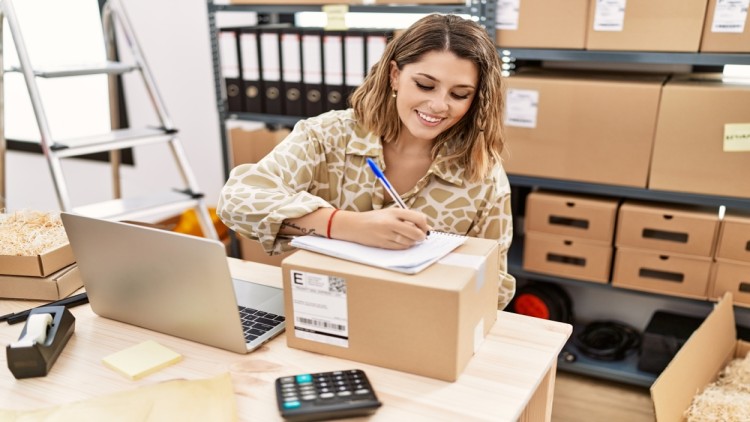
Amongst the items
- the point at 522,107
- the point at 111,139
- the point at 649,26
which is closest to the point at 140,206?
the point at 111,139

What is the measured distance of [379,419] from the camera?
2.67 ft

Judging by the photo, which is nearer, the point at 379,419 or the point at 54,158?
the point at 379,419

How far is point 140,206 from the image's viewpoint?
7.40ft

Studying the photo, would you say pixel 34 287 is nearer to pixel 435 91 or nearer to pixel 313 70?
pixel 435 91

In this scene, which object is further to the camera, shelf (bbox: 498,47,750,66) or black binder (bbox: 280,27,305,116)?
black binder (bbox: 280,27,305,116)

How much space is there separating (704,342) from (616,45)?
866 mm

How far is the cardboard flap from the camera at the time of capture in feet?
4.95

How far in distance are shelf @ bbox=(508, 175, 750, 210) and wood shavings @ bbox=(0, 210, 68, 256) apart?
138 centimetres

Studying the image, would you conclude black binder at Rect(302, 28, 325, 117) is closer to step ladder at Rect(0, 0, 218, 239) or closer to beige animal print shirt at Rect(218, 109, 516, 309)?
step ladder at Rect(0, 0, 218, 239)

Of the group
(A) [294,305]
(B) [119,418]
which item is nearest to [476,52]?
(A) [294,305]

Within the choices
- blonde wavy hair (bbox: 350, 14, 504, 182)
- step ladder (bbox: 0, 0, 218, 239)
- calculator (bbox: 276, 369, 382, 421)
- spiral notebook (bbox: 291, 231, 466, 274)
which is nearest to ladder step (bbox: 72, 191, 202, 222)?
step ladder (bbox: 0, 0, 218, 239)

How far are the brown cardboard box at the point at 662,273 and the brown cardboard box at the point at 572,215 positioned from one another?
9 centimetres

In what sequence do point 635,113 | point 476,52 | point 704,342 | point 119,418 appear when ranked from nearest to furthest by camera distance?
point 119,418
point 476,52
point 704,342
point 635,113

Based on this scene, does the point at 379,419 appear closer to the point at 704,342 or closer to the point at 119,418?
the point at 119,418
